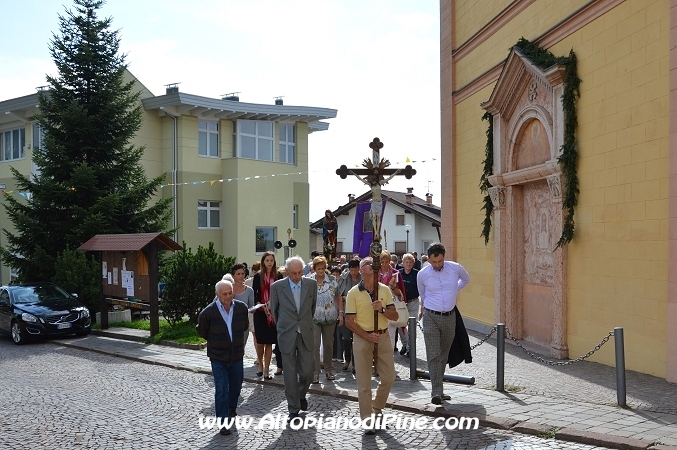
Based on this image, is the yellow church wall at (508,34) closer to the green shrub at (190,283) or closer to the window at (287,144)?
the green shrub at (190,283)

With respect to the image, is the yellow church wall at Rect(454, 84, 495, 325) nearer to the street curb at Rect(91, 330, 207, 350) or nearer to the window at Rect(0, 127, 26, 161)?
the street curb at Rect(91, 330, 207, 350)

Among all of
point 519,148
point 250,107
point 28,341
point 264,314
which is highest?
point 250,107

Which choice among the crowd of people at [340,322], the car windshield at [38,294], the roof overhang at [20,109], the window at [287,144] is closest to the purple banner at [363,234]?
the crowd of people at [340,322]

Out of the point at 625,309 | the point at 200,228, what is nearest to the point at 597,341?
the point at 625,309

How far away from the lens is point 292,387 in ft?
27.4

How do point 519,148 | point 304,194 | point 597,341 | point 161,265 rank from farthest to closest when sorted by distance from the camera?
point 304,194
point 161,265
point 519,148
point 597,341

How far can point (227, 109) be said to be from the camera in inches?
1261

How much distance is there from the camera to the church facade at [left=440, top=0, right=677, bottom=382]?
404 inches

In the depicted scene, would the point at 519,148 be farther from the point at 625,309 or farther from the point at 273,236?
the point at 273,236

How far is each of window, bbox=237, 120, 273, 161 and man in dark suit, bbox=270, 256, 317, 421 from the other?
981 inches

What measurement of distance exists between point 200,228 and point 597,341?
75.5 ft

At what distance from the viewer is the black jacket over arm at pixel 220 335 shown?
802 cm

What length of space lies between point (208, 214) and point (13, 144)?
9313 mm

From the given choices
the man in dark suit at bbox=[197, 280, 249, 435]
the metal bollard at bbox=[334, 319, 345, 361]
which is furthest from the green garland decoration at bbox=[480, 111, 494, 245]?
the man in dark suit at bbox=[197, 280, 249, 435]
